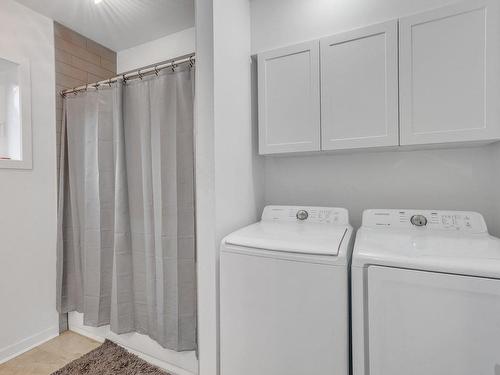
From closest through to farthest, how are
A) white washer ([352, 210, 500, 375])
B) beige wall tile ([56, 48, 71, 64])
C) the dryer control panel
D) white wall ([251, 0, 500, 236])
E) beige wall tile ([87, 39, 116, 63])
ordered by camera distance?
white washer ([352, 210, 500, 375]) → the dryer control panel → white wall ([251, 0, 500, 236]) → beige wall tile ([56, 48, 71, 64]) → beige wall tile ([87, 39, 116, 63])

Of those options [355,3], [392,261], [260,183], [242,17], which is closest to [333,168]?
[260,183]

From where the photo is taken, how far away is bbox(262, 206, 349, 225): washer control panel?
1.61m

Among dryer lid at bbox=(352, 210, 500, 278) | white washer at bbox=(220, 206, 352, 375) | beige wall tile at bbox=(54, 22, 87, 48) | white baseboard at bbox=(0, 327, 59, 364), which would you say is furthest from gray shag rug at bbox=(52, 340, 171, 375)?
beige wall tile at bbox=(54, 22, 87, 48)

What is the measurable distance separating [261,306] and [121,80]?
183cm

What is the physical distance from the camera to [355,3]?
158 centimetres

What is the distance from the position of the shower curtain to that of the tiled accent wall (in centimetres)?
21

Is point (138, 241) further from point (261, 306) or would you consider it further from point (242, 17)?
point (242, 17)

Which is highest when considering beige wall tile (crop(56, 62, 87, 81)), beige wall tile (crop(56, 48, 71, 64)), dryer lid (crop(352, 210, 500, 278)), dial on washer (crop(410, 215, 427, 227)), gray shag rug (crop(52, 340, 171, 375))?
beige wall tile (crop(56, 48, 71, 64))

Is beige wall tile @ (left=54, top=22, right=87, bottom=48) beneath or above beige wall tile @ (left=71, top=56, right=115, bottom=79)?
above

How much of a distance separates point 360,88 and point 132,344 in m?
2.40

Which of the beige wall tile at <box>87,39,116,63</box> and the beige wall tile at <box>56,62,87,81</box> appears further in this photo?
the beige wall tile at <box>87,39,116,63</box>

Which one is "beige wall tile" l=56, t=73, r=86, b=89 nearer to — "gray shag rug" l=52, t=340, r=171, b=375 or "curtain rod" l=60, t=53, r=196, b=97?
"curtain rod" l=60, t=53, r=196, b=97

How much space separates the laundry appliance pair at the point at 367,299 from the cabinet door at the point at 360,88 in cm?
51

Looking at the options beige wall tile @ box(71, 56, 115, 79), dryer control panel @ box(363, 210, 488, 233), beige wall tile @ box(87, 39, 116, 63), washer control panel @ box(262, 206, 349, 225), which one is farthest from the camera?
beige wall tile @ box(87, 39, 116, 63)
